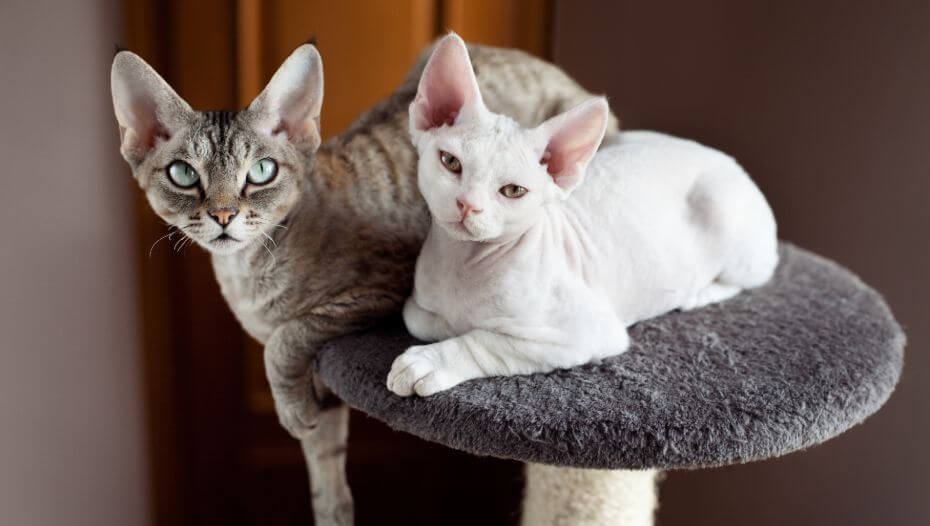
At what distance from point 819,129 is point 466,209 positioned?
1005 millimetres

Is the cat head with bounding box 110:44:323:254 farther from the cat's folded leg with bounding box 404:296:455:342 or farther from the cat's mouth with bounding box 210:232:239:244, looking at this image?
the cat's folded leg with bounding box 404:296:455:342

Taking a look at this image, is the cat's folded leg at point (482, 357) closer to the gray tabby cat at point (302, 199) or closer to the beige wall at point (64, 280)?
the gray tabby cat at point (302, 199)

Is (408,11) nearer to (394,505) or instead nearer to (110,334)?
(110,334)

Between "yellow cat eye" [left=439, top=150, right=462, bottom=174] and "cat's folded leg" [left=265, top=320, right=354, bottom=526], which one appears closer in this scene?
"yellow cat eye" [left=439, top=150, right=462, bottom=174]

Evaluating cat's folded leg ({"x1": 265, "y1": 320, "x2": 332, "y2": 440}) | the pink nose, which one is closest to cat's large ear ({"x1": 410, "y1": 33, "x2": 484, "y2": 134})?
the pink nose

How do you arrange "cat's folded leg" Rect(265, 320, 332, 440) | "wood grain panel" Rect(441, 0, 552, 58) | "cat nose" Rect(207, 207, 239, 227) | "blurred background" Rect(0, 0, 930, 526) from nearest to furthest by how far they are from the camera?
"cat nose" Rect(207, 207, 239, 227)
"cat's folded leg" Rect(265, 320, 332, 440)
"blurred background" Rect(0, 0, 930, 526)
"wood grain panel" Rect(441, 0, 552, 58)

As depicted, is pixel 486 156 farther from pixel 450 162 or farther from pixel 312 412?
pixel 312 412

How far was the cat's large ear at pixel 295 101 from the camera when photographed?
0.98 m

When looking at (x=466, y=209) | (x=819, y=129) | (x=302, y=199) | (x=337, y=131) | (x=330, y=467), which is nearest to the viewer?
(x=466, y=209)

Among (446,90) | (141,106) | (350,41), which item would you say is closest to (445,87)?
(446,90)

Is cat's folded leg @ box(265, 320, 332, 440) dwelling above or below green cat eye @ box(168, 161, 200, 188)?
below

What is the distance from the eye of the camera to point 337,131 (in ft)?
5.54

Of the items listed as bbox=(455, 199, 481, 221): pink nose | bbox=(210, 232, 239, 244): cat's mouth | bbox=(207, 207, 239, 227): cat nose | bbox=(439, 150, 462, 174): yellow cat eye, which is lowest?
bbox=(210, 232, 239, 244): cat's mouth

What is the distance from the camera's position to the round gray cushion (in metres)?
0.87
